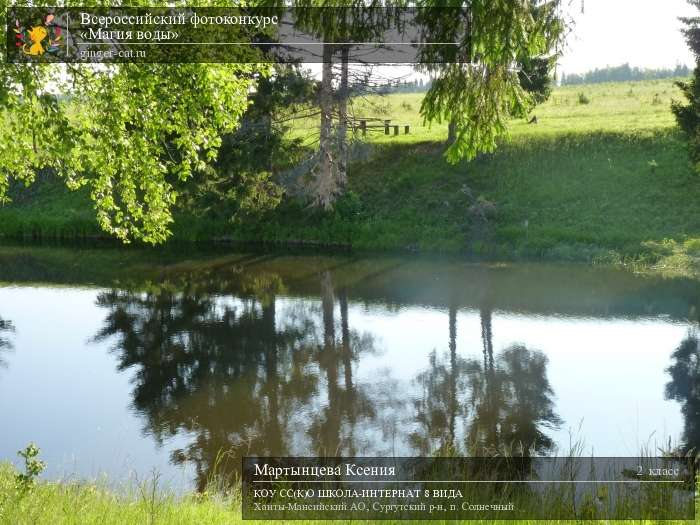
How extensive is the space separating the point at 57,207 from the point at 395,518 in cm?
3547

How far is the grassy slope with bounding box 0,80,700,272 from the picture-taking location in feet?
97.1

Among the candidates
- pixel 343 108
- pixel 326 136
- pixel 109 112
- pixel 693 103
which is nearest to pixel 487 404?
pixel 109 112

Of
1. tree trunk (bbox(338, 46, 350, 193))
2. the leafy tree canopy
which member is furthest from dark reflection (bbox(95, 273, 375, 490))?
tree trunk (bbox(338, 46, 350, 193))

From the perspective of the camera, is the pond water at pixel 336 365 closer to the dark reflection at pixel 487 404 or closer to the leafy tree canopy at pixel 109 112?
the dark reflection at pixel 487 404

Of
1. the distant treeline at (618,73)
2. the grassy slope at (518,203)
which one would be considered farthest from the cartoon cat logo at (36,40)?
the distant treeline at (618,73)

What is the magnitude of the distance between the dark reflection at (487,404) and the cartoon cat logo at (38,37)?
8229 millimetres

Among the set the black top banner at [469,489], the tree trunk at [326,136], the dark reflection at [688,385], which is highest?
the tree trunk at [326,136]

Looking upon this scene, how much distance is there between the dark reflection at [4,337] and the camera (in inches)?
→ 660

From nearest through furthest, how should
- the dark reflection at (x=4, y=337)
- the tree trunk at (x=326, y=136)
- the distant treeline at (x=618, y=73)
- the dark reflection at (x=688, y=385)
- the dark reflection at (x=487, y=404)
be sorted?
the dark reflection at (x=487, y=404) → the dark reflection at (x=688, y=385) → the dark reflection at (x=4, y=337) → the tree trunk at (x=326, y=136) → the distant treeline at (x=618, y=73)

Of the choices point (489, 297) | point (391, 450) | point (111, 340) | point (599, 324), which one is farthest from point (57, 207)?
point (391, 450)

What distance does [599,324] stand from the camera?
19688mm

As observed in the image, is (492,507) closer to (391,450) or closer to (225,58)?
(391,450)

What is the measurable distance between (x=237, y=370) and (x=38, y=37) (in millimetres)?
8132

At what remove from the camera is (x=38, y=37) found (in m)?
10.1
